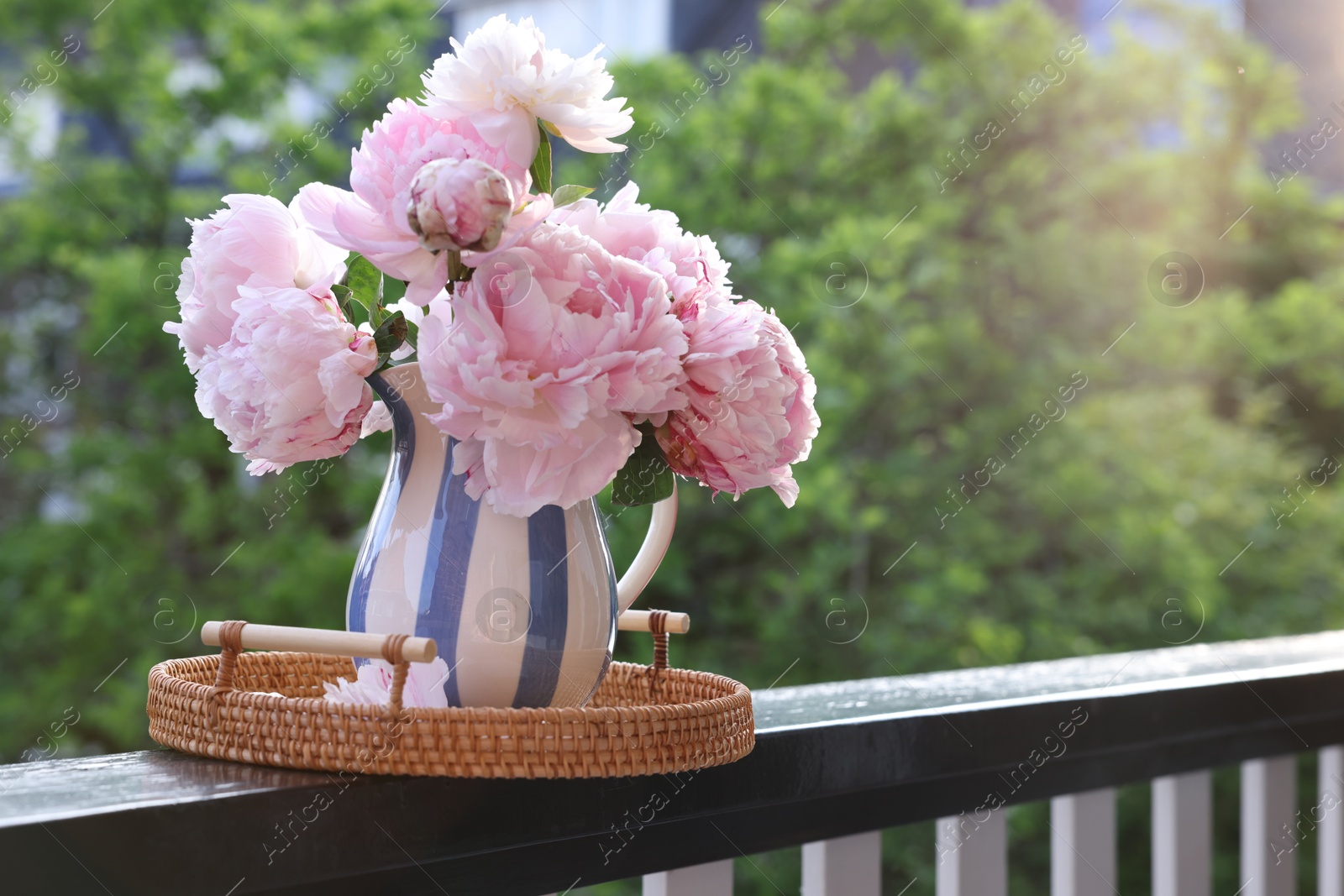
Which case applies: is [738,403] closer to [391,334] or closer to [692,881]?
[391,334]

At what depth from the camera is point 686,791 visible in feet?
2.19

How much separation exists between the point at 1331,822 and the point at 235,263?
1.09 m

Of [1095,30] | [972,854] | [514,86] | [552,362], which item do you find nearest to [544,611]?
[552,362]

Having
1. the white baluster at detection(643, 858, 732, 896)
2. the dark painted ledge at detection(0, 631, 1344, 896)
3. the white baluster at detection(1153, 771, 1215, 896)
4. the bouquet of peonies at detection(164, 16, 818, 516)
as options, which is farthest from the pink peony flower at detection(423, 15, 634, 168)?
the white baluster at detection(1153, 771, 1215, 896)

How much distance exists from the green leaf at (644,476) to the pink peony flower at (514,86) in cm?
16

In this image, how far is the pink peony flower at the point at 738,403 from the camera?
0.59 meters

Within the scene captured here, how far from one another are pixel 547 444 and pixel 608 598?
0.13 meters

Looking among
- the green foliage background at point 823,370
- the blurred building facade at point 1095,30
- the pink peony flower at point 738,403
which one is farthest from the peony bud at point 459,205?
the blurred building facade at point 1095,30

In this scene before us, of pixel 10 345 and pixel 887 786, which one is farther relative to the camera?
pixel 10 345

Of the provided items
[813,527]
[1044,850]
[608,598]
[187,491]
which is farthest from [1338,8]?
[608,598]

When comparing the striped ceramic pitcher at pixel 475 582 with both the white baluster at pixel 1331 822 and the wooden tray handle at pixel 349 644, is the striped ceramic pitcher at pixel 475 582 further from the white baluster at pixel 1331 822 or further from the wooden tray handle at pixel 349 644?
the white baluster at pixel 1331 822

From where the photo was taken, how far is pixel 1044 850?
309cm

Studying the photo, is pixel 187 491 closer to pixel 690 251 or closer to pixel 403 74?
pixel 403 74

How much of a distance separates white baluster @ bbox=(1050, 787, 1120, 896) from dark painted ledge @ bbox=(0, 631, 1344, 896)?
3cm
